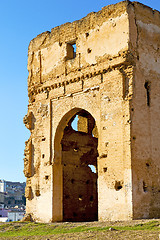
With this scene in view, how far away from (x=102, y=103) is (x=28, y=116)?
3.59 meters

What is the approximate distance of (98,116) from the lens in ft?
45.6

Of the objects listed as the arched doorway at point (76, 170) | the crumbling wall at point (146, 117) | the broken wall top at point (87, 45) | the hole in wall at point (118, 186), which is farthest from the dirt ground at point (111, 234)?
the broken wall top at point (87, 45)

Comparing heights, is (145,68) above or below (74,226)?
above

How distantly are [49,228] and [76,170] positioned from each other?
373 centimetres

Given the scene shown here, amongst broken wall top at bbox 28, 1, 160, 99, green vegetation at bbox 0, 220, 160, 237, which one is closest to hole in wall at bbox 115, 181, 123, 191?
green vegetation at bbox 0, 220, 160, 237

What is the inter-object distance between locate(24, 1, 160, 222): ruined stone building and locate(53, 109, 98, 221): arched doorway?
3 cm

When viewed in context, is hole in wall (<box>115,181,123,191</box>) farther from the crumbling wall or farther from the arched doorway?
the arched doorway

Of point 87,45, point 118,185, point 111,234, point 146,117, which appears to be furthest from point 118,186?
point 87,45

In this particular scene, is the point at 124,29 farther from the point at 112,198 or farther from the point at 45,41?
the point at 112,198

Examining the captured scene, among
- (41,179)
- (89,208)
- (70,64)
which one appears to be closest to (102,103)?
(70,64)

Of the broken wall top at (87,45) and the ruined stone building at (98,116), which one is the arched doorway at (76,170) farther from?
the broken wall top at (87,45)

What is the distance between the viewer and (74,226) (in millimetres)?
12359

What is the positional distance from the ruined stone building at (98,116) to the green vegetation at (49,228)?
1.13m

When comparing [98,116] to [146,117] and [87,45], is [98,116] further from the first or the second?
[87,45]
